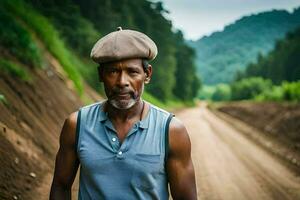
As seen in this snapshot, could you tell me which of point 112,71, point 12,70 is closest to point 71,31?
point 12,70

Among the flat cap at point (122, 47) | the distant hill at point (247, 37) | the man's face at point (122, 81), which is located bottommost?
the man's face at point (122, 81)

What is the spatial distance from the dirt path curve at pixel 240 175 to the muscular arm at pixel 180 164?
570 cm

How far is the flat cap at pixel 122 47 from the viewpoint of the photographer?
2.38m

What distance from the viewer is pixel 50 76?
46.7 feet

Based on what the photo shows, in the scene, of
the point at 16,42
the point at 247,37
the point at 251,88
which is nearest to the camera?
the point at 16,42

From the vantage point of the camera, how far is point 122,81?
2.46 m

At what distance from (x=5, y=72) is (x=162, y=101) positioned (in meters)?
38.0

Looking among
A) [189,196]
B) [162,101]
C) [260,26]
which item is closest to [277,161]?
[189,196]

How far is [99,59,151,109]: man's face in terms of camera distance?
8.09ft

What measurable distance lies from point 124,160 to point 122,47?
64 cm

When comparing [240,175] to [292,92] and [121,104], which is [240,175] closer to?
[121,104]

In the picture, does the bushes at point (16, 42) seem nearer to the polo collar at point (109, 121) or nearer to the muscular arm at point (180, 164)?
the polo collar at point (109, 121)

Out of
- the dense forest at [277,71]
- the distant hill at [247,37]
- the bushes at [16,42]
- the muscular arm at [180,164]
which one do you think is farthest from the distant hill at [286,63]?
the distant hill at [247,37]

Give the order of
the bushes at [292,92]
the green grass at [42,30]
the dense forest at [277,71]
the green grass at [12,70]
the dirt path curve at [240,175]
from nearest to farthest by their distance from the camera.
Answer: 1. the dirt path curve at [240,175]
2. the green grass at [12,70]
3. the green grass at [42,30]
4. the bushes at [292,92]
5. the dense forest at [277,71]
